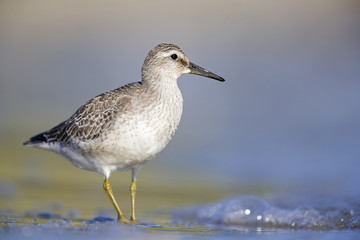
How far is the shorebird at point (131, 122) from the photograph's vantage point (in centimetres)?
827

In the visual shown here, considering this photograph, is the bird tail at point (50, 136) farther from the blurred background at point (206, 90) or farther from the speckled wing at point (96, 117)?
the blurred background at point (206, 90)

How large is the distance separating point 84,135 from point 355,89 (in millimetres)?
12992

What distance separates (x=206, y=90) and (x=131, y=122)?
41.4 ft

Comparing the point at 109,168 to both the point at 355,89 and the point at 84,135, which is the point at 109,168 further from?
the point at 355,89

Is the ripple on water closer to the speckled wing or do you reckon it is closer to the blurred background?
the blurred background

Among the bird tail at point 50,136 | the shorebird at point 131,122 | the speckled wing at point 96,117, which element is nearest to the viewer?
the shorebird at point 131,122

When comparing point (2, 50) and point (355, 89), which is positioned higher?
point (2, 50)

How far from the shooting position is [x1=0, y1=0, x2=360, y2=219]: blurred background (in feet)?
39.6

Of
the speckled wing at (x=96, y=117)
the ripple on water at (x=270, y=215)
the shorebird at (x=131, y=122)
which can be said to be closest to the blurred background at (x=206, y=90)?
the ripple on water at (x=270, y=215)

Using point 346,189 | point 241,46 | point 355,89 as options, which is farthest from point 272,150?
point 241,46

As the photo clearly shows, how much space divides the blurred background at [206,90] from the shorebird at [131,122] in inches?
57.3

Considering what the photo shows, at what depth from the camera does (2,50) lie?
82.9ft

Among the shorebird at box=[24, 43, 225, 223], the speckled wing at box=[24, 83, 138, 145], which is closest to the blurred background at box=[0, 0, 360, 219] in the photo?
the speckled wing at box=[24, 83, 138, 145]

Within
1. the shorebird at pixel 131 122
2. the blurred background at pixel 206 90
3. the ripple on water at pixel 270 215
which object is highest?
the blurred background at pixel 206 90
